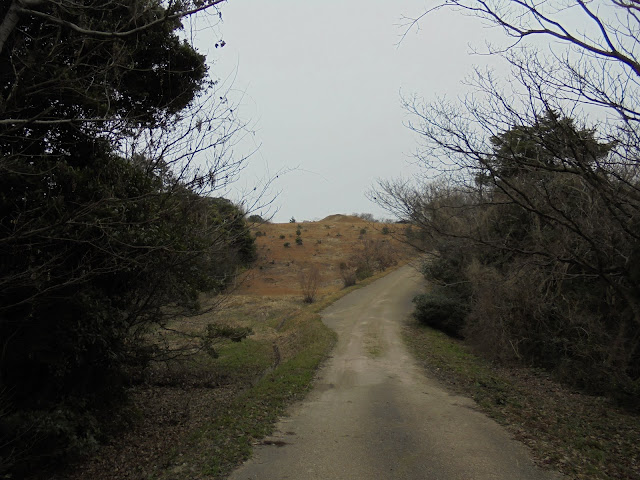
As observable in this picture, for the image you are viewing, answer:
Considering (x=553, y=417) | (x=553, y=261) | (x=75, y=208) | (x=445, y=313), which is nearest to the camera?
(x=75, y=208)

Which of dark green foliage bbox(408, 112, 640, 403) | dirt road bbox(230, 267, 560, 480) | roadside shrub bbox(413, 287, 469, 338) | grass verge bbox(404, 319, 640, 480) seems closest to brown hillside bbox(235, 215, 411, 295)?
roadside shrub bbox(413, 287, 469, 338)

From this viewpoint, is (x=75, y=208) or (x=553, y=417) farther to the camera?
(x=553, y=417)

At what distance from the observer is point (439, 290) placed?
2309 cm

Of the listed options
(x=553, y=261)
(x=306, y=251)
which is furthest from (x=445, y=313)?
A: (x=306, y=251)

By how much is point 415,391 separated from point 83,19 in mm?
8985

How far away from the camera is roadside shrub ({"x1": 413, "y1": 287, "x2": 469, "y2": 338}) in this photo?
20.3 meters

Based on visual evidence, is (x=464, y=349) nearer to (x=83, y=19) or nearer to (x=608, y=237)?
(x=608, y=237)

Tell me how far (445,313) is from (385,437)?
14.2 meters

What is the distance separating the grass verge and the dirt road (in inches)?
15.4

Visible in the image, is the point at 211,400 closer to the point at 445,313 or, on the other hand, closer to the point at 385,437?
the point at 385,437

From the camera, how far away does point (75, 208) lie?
20.7ft

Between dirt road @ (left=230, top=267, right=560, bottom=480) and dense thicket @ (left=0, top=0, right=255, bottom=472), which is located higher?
dense thicket @ (left=0, top=0, right=255, bottom=472)

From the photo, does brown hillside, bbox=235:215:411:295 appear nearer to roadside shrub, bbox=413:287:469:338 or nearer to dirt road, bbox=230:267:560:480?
roadside shrub, bbox=413:287:469:338

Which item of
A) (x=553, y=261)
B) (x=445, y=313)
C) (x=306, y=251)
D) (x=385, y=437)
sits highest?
(x=306, y=251)
